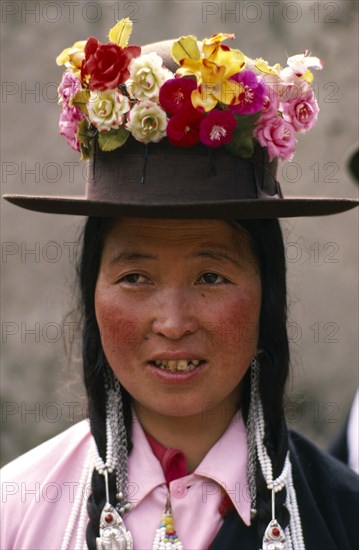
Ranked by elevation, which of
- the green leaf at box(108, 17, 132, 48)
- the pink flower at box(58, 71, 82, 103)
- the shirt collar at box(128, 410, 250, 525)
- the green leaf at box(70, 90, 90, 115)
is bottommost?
the shirt collar at box(128, 410, 250, 525)

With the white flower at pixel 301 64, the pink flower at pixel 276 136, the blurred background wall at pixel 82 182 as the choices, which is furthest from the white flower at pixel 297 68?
the blurred background wall at pixel 82 182

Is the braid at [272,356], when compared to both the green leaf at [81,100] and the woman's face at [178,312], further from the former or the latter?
the green leaf at [81,100]

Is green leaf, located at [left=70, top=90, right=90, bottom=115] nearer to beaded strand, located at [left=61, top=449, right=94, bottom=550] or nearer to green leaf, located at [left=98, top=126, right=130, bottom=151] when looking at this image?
green leaf, located at [left=98, top=126, right=130, bottom=151]

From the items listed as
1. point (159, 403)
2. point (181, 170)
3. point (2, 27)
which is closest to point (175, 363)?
point (159, 403)

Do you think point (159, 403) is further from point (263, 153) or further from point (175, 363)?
point (263, 153)

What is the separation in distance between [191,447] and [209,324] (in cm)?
41

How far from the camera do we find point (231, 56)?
84.5 inches

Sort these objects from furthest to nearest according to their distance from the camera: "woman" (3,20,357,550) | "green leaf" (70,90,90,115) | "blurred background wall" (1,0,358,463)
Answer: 1. "blurred background wall" (1,0,358,463)
2. "green leaf" (70,90,90,115)
3. "woman" (3,20,357,550)

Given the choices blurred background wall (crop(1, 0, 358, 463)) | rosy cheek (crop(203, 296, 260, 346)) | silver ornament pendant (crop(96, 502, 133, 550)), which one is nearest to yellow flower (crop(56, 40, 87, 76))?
rosy cheek (crop(203, 296, 260, 346))

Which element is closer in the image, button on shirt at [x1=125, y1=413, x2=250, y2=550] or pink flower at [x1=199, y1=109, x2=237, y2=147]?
pink flower at [x1=199, y1=109, x2=237, y2=147]

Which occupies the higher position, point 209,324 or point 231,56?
point 231,56

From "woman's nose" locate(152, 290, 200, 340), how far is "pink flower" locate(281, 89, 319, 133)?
54 centimetres

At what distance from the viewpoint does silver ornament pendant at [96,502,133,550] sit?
7.32 feet

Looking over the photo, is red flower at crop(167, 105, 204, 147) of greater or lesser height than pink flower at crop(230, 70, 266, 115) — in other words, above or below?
below
